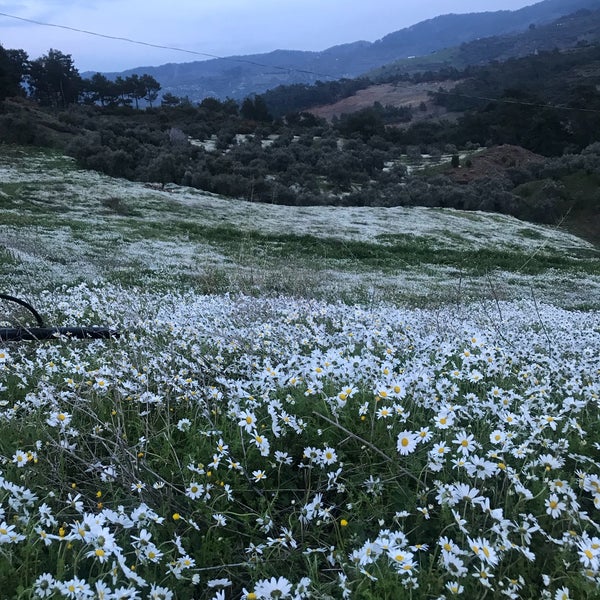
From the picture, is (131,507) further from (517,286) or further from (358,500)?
(517,286)

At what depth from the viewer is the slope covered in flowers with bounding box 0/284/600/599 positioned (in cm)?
246

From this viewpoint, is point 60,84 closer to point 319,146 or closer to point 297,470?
point 319,146

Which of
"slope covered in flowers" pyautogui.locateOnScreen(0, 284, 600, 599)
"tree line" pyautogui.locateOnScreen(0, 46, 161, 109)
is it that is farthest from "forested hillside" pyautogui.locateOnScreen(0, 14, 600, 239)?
"slope covered in flowers" pyautogui.locateOnScreen(0, 284, 600, 599)

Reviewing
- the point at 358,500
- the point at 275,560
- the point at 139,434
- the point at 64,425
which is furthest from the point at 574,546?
the point at 64,425

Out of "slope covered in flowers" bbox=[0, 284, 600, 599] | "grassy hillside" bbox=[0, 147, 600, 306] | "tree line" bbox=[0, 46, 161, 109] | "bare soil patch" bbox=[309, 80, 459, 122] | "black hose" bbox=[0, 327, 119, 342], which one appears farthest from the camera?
"bare soil patch" bbox=[309, 80, 459, 122]

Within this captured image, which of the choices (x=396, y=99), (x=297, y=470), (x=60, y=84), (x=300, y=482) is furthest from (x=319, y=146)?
(x=396, y=99)

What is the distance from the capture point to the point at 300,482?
3471 mm

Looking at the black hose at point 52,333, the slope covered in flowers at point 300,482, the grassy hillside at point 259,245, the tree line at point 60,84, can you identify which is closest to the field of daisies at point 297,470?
the slope covered in flowers at point 300,482

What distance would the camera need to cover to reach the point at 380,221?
35.8 metres

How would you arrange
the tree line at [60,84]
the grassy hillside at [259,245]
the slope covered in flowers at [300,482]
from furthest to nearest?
1. the tree line at [60,84]
2. the grassy hillside at [259,245]
3. the slope covered in flowers at [300,482]

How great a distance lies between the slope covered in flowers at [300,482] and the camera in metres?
2.46

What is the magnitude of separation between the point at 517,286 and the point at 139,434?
1999cm

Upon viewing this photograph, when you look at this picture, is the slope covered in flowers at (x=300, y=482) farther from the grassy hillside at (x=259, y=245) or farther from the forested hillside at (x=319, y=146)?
the forested hillside at (x=319, y=146)

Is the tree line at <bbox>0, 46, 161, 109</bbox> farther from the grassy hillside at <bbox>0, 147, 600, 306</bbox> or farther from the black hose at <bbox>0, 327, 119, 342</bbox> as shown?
the black hose at <bbox>0, 327, 119, 342</bbox>
